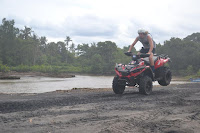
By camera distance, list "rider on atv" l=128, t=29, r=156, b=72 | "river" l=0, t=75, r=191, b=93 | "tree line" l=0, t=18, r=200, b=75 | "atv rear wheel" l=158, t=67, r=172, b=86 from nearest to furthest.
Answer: "rider on atv" l=128, t=29, r=156, b=72, "atv rear wheel" l=158, t=67, r=172, b=86, "river" l=0, t=75, r=191, b=93, "tree line" l=0, t=18, r=200, b=75

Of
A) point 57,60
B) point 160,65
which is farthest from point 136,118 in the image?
point 57,60

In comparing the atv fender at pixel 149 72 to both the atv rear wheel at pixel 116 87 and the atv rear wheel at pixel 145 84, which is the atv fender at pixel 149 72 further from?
the atv rear wheel at pixel 116 87

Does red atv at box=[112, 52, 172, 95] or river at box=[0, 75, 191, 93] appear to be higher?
red atv at box=[112, 52, 172, 95]

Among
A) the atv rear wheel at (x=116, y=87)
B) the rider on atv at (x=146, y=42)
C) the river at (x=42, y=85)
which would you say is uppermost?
the rider on atv at (x=146, y=42)

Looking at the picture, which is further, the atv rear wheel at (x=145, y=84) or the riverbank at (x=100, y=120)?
the atv rear wheel at (x=145, y=84)

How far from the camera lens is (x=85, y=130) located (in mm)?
3801

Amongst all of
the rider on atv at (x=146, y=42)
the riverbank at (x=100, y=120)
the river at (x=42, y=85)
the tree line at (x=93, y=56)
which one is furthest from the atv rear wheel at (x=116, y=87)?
the tree line at (x=93, y=56)

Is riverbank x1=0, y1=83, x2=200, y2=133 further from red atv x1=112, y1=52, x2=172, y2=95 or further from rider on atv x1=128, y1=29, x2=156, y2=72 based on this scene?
rider on atv x1=128, y1=29, x2=156, y2=72

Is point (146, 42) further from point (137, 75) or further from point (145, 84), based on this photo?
point (145, 84)

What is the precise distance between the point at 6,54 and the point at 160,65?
68.9 metres

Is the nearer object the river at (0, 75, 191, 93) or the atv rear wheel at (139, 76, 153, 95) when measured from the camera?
the atv rear wheel at (139, 76, 153, 95)

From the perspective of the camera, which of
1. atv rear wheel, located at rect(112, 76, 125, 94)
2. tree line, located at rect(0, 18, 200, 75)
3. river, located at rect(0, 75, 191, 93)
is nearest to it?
atv rear wheel, located at rect(112, 76, 125, 94)

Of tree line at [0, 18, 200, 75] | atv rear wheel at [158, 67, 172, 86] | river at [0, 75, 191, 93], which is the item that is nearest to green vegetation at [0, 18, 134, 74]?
tree line at [0, 18, 200, 75]

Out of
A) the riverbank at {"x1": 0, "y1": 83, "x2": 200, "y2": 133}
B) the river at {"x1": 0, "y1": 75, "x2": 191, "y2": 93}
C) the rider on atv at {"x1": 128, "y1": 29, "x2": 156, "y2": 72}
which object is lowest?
the river at {"x1": 0, "y1": 75, "x2": 191, "y2": 93}
